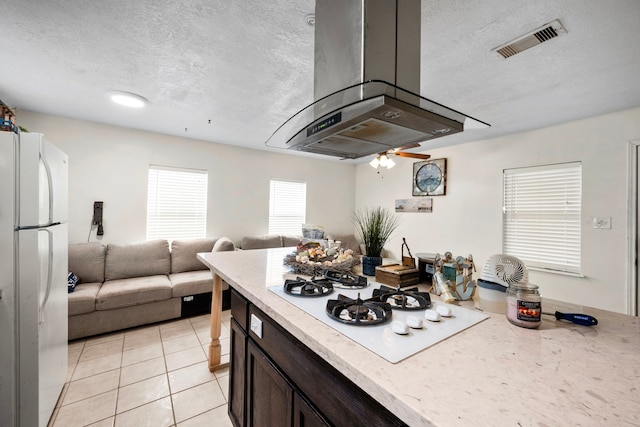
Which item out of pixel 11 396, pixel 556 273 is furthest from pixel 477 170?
pixel 11 396

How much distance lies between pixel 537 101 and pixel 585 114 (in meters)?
0.83

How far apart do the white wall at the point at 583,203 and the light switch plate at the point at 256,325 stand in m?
3.64

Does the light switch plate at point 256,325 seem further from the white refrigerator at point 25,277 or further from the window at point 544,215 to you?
the window at point 544,215

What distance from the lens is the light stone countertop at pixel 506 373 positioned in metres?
0.50

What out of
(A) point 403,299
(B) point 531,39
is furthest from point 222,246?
(B) point 531,39

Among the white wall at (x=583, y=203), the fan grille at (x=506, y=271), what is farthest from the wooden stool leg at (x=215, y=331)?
the white wall at (x=583, y=203)

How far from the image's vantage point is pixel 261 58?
6.22ft

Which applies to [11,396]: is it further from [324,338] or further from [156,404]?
[324,338]

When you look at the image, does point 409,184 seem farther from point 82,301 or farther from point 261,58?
point 82,301

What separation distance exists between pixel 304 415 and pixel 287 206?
167 inches

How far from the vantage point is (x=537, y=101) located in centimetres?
249

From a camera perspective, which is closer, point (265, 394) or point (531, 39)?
point (265, 394)

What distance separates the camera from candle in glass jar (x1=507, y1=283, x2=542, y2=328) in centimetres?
88

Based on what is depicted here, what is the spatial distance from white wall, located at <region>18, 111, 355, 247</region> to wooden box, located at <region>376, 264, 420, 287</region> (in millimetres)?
3463
